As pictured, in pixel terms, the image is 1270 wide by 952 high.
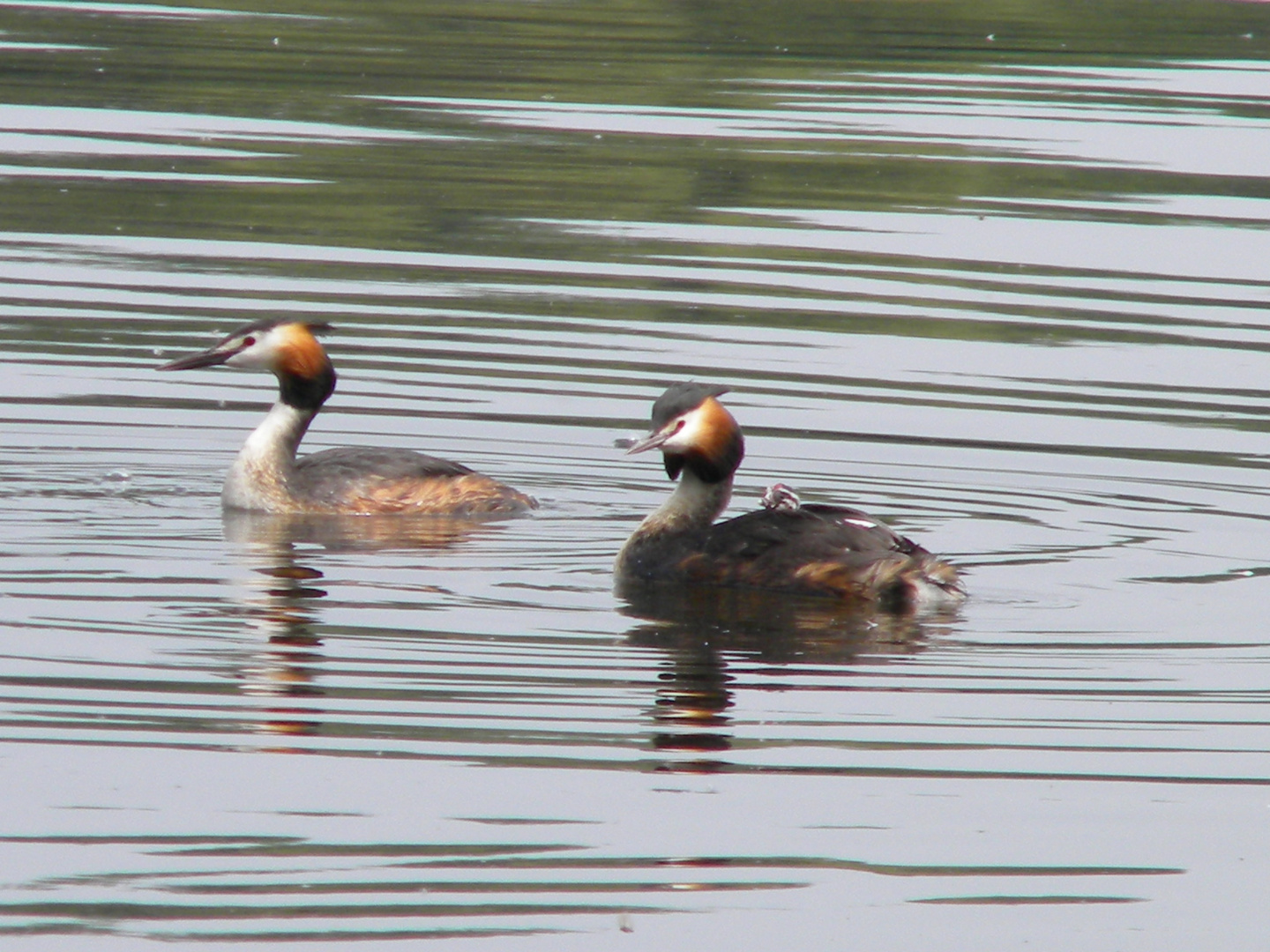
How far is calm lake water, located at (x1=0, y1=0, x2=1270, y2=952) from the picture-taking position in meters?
6.81

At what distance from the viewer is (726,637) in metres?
9.58

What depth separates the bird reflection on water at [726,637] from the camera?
8.32 metres

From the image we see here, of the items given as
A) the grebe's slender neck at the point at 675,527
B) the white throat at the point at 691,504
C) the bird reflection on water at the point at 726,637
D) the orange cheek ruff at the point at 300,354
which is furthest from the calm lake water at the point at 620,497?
the orange cheek ruff at the point at 300,354

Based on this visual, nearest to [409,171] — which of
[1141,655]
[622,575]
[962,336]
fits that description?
[962,336]

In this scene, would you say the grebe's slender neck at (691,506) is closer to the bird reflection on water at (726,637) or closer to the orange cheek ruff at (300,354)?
the bird reflection on water at (726,637)

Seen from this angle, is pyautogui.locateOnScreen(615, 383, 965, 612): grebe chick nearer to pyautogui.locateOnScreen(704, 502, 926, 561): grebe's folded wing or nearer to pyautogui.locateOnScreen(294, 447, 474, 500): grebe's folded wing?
pyautogui.locateOnScreen(704, 502, 926, 561): grebe's folded wing

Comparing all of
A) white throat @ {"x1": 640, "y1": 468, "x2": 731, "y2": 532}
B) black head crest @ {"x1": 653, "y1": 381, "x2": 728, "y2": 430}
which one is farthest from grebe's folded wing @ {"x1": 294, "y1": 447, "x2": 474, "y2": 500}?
black head crest @ {"x1": 653, "y1": 381, "x2": 728, "y2": 430}

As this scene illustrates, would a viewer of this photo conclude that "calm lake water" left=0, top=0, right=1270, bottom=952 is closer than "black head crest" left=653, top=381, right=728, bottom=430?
Yes

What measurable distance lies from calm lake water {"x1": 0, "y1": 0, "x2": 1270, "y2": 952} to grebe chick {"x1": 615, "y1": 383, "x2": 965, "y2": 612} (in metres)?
0.22

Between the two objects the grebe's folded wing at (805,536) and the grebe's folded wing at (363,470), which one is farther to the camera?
the grebe's folded wing at (363,470)

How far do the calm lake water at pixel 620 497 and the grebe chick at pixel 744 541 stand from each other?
220mm

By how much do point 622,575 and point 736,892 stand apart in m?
3.97

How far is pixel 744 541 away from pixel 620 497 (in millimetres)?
1882

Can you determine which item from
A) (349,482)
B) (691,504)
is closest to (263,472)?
(349,482)
